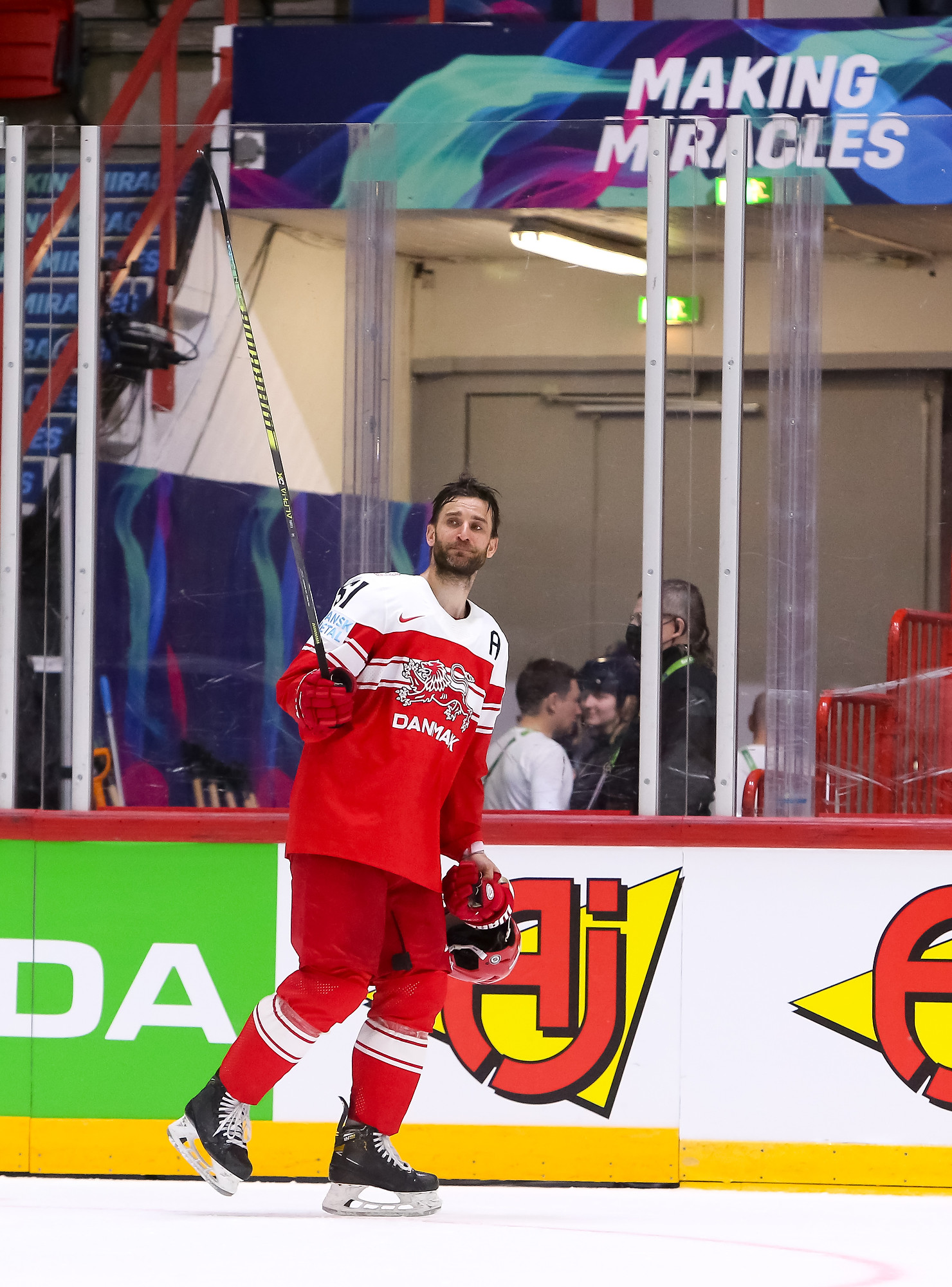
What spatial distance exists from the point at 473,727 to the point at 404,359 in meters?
1.25

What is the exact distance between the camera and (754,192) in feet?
13.3

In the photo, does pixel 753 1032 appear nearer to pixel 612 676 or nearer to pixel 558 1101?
pixel 558 1101

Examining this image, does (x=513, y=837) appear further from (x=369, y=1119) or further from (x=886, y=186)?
(x=886, y=186)

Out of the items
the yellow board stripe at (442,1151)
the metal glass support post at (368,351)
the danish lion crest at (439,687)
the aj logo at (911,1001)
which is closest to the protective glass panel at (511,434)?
the metal glass support post at (368,351)

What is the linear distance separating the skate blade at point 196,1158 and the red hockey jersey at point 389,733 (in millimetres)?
642

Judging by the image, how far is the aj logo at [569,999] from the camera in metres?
3.83

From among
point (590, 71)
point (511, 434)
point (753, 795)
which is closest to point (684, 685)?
point (753, 795)

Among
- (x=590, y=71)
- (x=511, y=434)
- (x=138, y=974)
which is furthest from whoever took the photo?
(x=590, y=71)

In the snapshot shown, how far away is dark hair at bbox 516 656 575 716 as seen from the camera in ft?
13.6

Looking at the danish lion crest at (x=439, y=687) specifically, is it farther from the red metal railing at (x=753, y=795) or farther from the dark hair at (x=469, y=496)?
the red metal railing at (x=753, y=795)

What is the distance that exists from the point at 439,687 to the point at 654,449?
1.11 meters

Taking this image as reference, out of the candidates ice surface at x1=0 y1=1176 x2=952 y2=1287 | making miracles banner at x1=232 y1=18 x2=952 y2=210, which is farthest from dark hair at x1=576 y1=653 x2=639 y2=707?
making miracles banner at x1=232 y1=18 x2=952 y2=210

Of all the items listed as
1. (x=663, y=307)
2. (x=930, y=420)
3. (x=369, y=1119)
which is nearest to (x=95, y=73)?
(x=663, y=307)

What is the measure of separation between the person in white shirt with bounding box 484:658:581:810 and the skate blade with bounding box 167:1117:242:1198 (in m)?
1.23
